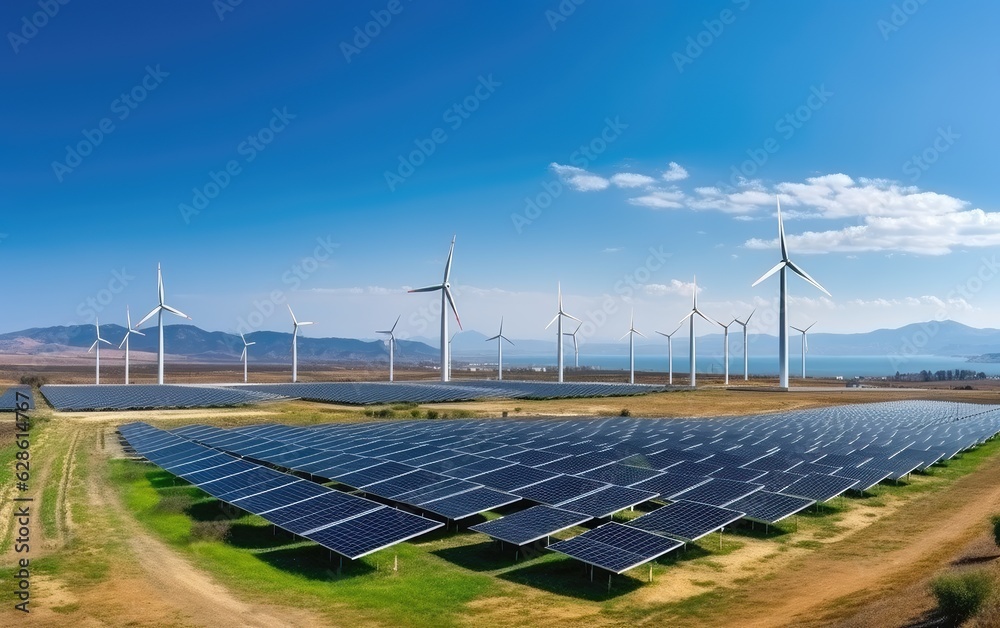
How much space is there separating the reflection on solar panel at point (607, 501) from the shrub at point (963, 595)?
10.7 meters

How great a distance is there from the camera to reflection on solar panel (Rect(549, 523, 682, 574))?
1875 cm

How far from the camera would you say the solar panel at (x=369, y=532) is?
784 inches

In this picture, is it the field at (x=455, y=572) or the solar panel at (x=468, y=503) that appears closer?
the field at (x=455, y=572)

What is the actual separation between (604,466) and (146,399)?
68227 millimetres

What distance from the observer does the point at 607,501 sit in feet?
80.8

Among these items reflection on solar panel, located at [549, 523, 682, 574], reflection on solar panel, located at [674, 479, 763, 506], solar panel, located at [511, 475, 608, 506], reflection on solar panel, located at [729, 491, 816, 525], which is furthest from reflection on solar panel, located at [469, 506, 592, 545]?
reflection on solar panel, located at [729, 491, 816, 525]

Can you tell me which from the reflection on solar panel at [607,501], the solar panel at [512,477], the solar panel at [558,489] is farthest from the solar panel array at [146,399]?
the reflection on solar panel at [607,501]

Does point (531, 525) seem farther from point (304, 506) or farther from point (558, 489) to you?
point (304, 506)

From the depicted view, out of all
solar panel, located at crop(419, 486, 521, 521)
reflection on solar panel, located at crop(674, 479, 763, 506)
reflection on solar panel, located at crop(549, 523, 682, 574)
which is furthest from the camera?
reflection on solar panel, located at crop(674, 479, 763, 506)

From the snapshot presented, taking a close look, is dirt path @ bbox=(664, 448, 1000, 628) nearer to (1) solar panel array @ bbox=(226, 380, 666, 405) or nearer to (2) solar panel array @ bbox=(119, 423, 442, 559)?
(2) solar panel array @ bbox=(119, 423, 442, 559)

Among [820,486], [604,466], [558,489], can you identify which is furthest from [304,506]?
[820,486]

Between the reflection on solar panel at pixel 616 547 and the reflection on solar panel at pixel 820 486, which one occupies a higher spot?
the reflection on solar panel at pixel 616 547

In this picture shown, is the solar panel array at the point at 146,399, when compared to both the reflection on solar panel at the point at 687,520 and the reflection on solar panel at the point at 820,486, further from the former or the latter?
the reflection on solar panel at the point at 820,486

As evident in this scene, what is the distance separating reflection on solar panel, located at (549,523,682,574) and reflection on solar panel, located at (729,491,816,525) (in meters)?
5.49
